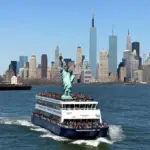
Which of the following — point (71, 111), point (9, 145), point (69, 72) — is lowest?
point (9, 145)

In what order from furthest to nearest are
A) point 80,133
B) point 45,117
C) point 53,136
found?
1. point 45,117
2. point 53,136
3. point 80,133

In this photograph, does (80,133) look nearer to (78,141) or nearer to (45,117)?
(78,141)

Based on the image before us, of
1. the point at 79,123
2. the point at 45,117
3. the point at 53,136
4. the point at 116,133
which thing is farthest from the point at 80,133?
the point at 45,117

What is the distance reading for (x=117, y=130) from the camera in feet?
247

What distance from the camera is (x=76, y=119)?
214 ft

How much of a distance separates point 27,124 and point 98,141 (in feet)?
82.7

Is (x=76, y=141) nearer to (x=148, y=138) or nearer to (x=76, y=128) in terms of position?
(x=76, y=128)

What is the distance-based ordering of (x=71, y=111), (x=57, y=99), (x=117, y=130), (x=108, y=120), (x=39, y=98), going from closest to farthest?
(x=71, y=111), (x=57, y=99), (x=117, y=130), (x=39, y=98), (x=108, y=120)

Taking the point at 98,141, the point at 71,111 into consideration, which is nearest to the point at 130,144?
the point at 98,141

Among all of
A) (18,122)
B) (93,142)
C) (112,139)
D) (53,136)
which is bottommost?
(112,139)

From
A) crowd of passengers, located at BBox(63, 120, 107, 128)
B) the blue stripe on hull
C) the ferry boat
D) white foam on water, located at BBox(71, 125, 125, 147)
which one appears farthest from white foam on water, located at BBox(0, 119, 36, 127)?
the blue stripe on hull

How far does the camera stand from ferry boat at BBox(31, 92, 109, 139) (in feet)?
203

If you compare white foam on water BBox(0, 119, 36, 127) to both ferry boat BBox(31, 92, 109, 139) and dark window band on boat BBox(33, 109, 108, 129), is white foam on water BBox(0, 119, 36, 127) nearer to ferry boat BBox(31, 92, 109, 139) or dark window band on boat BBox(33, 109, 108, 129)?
ferry boat BBox(31, 92, 109, 139)

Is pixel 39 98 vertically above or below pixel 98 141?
above
